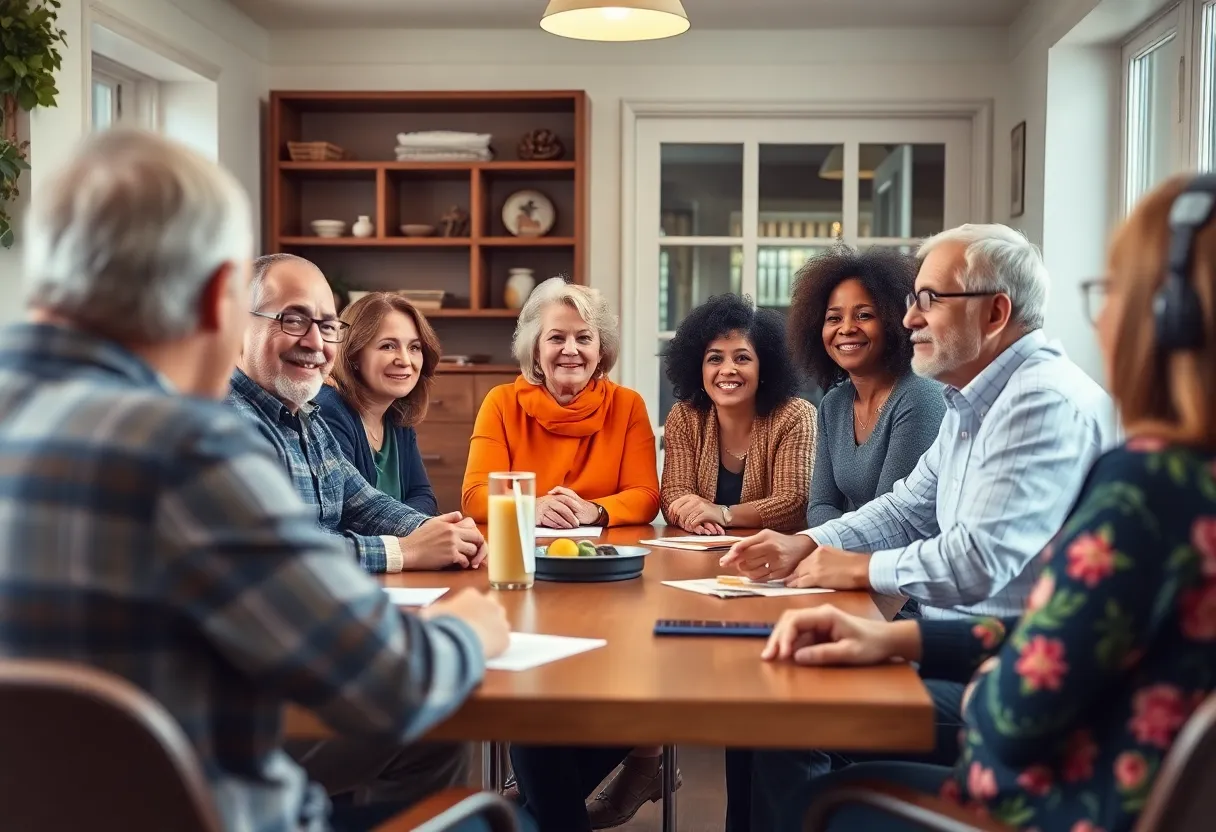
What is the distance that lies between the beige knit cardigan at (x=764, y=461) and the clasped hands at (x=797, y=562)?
0.94 m

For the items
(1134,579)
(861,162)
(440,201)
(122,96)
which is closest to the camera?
(1134,579)

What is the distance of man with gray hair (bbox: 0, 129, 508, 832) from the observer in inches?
34.9

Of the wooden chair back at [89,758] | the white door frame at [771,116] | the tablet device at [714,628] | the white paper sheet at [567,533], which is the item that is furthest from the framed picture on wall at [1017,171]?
the wooden chair back at [89,758]

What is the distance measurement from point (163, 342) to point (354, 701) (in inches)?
12.9

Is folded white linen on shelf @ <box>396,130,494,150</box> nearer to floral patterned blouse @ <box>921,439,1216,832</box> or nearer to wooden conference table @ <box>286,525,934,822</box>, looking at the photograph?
wooden conference table @ <box>286,525,934,822</box>

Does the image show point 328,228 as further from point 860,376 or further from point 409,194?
point 860,376

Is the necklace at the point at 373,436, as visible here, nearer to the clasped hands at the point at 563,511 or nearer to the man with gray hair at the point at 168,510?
the clasped hands at the point at 563,511

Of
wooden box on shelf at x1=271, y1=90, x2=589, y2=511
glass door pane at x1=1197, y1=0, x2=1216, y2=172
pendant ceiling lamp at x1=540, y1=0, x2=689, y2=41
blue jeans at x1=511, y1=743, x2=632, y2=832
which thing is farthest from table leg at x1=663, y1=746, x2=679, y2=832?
wooden box on shelf at x1=271, y1=90, x2=589, y2=511

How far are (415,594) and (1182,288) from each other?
3.80 feet

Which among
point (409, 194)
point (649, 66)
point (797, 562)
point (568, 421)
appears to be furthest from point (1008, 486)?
point (409, 194)

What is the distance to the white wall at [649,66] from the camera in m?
5.32

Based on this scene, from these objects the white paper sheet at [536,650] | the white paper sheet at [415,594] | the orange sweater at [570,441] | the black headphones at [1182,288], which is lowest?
the white paper sheet at [415,594]

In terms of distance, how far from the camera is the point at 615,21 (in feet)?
10.1

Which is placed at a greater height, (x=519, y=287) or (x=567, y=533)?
(x=519, y=287)
